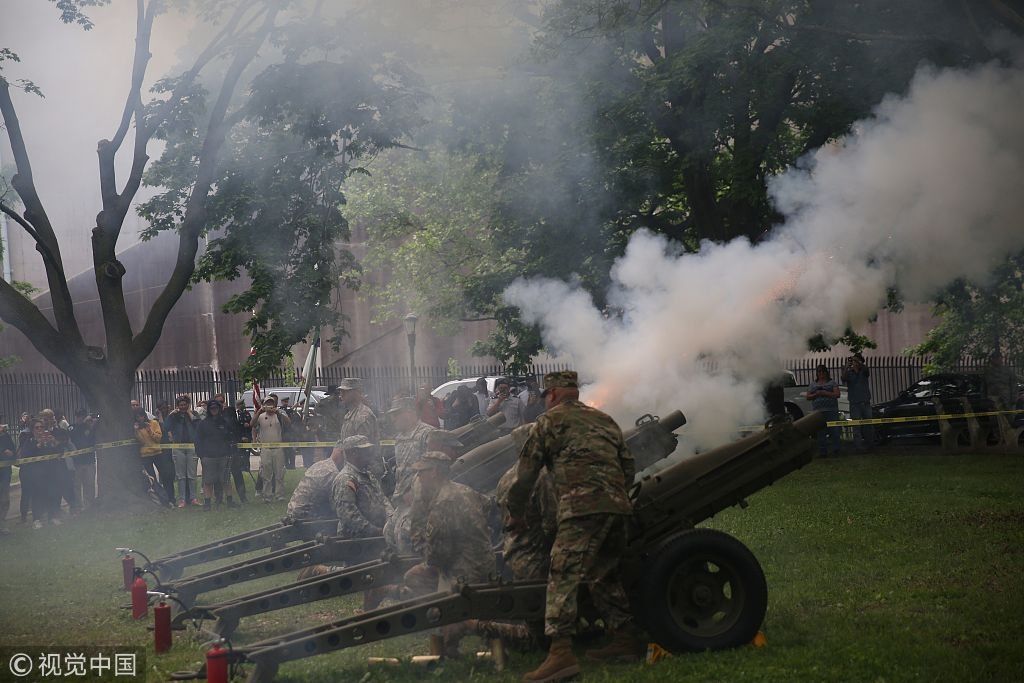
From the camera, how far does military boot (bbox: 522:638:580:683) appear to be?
6.77 m

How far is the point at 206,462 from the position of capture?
59.6ft

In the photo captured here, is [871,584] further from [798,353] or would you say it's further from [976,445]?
[976,445]

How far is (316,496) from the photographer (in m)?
10.7

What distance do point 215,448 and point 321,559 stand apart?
896cm

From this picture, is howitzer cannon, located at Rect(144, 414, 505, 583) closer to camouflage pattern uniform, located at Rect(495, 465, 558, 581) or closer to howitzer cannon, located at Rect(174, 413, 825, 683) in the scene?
camouflage pattern uniform, located at Rect(495, 465, 558, 581)

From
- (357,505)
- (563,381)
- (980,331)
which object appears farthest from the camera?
(980,331)

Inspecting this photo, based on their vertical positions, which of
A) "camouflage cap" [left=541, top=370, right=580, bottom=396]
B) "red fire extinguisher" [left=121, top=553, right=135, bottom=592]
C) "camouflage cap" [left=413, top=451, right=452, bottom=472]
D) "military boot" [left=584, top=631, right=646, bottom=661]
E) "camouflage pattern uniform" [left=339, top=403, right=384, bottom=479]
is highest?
"camouflage cap" [left=541, top=370, right=580, bottom=396]

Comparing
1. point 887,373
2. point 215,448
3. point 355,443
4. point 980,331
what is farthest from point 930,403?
point 355,443

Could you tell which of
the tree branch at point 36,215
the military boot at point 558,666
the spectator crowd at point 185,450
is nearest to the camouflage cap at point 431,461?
the military boot at point 558,666

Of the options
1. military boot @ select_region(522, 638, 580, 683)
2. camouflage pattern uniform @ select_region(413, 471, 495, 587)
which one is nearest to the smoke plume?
camouflage pattern uniform @ select_region(413, 471, 495, 587)

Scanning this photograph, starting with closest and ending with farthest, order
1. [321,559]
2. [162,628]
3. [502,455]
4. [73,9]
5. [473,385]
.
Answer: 1. [162,628]
2. [502,455]
3. [321,559]
4. [73,9]
5. [473,385]

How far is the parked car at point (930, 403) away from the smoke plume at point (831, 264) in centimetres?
1094

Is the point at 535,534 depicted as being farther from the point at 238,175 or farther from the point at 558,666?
the point at 238,175

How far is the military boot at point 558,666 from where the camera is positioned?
22.2ft
